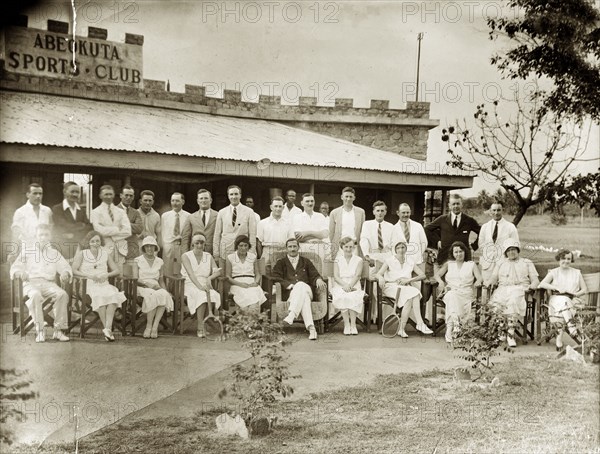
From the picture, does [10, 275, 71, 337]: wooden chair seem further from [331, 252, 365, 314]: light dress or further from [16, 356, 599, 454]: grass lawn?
[331, 252, 365, 314]: light dress

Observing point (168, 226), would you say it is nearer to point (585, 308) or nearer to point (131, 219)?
point (131, 219)

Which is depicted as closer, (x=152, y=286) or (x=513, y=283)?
(x=152, y=286)

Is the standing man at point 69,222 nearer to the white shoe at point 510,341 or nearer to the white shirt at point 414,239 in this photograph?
the white shirt at point 414,239

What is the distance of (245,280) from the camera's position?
18.0ft

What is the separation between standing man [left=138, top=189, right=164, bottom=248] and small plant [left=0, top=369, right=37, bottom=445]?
151 centimetres

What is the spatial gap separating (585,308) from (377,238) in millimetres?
2085

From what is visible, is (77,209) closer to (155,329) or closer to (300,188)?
(155,329)

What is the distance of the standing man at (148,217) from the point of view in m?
5.64

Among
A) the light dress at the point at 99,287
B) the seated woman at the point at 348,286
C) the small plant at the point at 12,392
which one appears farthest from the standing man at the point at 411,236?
the small plant at the point at 12,392

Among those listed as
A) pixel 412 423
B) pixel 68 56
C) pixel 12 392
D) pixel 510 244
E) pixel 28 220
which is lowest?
pixel 412 423

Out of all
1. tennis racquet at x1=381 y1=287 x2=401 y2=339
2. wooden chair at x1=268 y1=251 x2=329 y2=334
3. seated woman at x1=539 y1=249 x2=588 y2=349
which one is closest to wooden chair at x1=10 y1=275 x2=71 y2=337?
wooden chair at x1=268 y1=251 x2=329 y2=334

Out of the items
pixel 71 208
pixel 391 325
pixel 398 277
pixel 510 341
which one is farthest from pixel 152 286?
pixel 510 341

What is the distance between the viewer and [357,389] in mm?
4914

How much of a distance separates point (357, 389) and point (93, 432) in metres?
2.01
